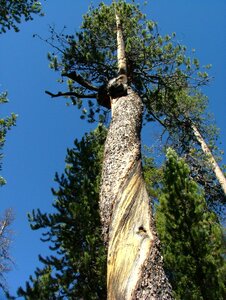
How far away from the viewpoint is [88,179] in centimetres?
912

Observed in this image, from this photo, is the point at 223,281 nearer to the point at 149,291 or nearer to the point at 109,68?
the point at 149,291

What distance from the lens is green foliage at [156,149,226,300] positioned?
614 cm

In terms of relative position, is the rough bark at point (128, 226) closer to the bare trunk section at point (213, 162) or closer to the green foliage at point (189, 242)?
the green foliage at point (189, 242)

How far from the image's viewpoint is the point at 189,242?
21.5ft

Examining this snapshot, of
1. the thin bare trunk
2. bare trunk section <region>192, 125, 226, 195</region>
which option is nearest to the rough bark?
the thin bare trunk

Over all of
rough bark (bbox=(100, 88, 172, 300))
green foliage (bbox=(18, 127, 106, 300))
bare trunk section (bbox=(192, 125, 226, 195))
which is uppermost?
bare trunk section (bbox=(192, 125, 226, 195))

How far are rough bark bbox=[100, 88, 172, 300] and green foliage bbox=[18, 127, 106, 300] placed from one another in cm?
360

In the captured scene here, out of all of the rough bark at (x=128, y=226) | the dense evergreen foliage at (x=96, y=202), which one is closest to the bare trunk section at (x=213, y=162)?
the dense evergreen foliage at (x=96, y=202)

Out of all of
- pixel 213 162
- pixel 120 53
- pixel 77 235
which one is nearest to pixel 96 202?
pixel 77 235

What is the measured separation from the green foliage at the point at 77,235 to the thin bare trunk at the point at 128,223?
3560 millimetres

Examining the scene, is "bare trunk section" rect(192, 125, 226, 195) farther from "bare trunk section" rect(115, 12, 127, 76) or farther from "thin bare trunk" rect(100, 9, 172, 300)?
"thin bare trunk" rect(100, 9, 172, 300)

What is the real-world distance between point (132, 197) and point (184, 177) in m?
3.85

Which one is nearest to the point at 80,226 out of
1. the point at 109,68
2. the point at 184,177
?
the point at 184,177

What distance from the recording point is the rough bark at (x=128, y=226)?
9.46ft
